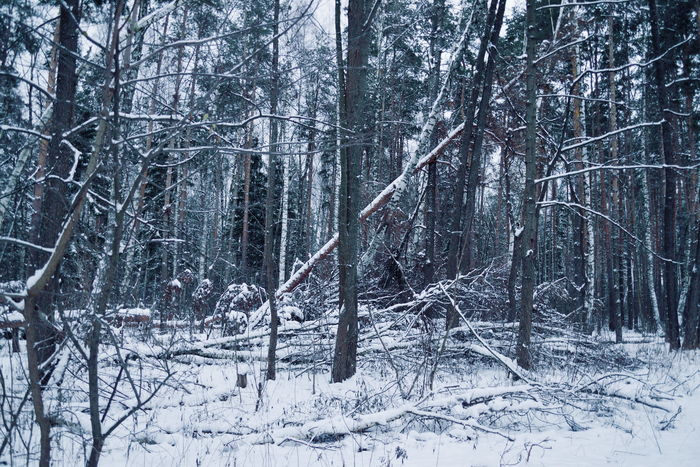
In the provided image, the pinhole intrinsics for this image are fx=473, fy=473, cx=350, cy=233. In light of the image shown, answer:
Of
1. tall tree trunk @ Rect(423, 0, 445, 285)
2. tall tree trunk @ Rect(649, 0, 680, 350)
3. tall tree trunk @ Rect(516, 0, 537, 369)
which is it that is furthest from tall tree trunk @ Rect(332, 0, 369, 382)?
tall tree trunk @ Rect(649, 0, 680, 350)

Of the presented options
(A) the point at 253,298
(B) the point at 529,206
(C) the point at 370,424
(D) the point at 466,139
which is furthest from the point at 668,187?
(C) the point at 370,424

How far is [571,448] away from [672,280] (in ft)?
32.3

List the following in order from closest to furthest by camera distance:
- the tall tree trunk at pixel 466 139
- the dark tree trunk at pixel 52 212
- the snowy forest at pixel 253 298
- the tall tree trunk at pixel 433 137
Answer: the dark tree trunk at pixel 52 212
the snowy forest at pixel 253 298
the tall tree trunk at pixel 466 139
the tall tree trunk at pixel 433 137

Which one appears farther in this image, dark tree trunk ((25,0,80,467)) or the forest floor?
the forest floor

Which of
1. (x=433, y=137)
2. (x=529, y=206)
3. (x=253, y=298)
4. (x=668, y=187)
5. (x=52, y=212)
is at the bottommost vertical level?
(x=253, y=298)

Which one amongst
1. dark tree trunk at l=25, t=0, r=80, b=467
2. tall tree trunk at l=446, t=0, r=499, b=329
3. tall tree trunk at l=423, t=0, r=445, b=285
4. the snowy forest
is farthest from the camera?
tall tree trunk at l=423, t=0, r=445, b=285

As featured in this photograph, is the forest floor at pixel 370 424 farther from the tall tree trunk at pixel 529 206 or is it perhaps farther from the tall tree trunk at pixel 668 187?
the tall tree trunk at pixel 668 187

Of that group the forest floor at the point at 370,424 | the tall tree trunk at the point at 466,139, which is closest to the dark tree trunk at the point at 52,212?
the forest floor at the point at 370,424

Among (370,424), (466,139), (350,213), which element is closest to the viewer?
(370,424)

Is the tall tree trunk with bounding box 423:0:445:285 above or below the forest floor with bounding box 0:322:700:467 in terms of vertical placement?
above

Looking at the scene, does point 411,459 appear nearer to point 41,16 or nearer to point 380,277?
point 41,16

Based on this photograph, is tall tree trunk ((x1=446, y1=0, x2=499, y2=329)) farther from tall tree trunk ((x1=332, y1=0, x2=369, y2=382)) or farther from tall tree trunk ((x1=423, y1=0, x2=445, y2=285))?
tall tree trunk ((x1=332, y1=0, x2=369, y2=382))

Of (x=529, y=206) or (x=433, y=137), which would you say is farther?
(x=433, y=137)

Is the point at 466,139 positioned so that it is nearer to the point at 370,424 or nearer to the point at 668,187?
the point at 668,187
